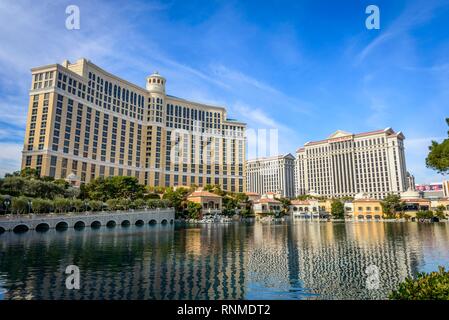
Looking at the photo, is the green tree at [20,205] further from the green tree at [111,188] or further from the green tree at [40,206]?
the green tree at [111,188]

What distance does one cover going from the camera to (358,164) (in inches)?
7116

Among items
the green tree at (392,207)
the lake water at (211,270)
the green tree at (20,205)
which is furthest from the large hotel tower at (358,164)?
the green tree at (20,205)

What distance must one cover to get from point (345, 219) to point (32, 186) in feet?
370

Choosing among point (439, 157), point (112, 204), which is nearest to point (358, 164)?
point (112, 204)

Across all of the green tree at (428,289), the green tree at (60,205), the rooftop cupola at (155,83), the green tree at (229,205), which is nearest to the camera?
the green tree at (428,289)

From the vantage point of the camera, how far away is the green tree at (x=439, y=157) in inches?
1080

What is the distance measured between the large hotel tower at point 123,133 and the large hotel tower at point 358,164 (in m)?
54.6

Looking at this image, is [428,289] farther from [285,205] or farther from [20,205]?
[285,205]

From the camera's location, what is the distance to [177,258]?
30625 millimetres

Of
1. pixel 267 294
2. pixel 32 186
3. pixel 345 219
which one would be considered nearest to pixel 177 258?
pixel 267 294

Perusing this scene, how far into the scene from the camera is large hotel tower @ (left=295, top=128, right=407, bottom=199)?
6639 inches

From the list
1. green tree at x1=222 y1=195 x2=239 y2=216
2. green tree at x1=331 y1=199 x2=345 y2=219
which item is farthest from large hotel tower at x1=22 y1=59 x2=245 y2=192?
green tree at x1=331 y1=199 x2=345 y2=219
